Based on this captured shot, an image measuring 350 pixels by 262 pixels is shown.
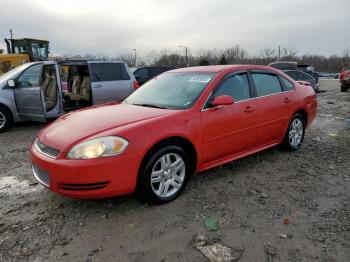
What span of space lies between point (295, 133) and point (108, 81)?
200 inches

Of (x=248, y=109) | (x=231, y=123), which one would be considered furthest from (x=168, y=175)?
(x=248, y=109)

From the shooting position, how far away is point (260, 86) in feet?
16.9

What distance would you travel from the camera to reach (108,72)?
30.0 ft

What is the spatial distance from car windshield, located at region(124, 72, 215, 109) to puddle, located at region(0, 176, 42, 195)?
170cm

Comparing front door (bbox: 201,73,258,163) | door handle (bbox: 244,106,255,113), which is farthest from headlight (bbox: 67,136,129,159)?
door handle (bbox: 244,106,255,113)

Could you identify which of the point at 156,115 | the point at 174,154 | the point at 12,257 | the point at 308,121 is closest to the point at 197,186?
the point at 174,154

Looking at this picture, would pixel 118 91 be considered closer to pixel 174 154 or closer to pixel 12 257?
pixel 174 154

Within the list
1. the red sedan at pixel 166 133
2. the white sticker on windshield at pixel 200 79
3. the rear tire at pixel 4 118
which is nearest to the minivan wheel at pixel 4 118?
the rear tire at pixel 4 118

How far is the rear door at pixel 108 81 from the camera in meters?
8.80

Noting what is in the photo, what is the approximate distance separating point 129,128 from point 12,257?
1.57 m

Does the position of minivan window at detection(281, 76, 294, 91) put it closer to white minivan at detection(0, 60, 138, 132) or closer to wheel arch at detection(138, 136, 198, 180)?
wheel arch at detection(138, 136, 198, 180)

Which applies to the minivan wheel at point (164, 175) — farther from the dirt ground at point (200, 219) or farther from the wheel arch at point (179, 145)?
the dirt ground at point (200, 219)

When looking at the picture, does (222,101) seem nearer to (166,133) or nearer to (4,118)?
(166,133)

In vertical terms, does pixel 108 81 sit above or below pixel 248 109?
above
